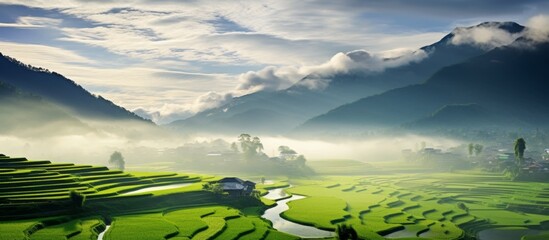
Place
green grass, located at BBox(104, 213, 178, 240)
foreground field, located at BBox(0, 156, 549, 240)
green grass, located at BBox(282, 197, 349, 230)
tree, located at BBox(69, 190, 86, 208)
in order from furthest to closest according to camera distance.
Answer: green grass, located at BBox(282, 197, 349, 230) → tree, located at BBox(69, 190, 86, 208) → foreground field, located at BBox(0, 156, 549, 240) → green grass, located at BBox(104, 213, 178, 240)

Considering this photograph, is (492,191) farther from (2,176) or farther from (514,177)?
(2,176)

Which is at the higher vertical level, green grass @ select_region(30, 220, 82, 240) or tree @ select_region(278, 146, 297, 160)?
tree @ select_region(278, 146, 297, 160)

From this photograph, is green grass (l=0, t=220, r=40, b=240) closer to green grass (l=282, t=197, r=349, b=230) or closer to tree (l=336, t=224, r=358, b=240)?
tree (l=336, t=224, r=358, b=240)

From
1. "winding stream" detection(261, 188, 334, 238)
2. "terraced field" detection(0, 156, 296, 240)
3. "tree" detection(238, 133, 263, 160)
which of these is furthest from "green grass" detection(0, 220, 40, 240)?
"tree" detection(238, 133, 263, 160)

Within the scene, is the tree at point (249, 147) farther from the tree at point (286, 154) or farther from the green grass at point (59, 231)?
the green grass at point (59, 231)

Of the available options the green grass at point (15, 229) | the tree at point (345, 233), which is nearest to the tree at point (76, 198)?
the green grass at point (15, 229)

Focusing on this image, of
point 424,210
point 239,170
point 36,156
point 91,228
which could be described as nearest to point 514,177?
point 424,210
